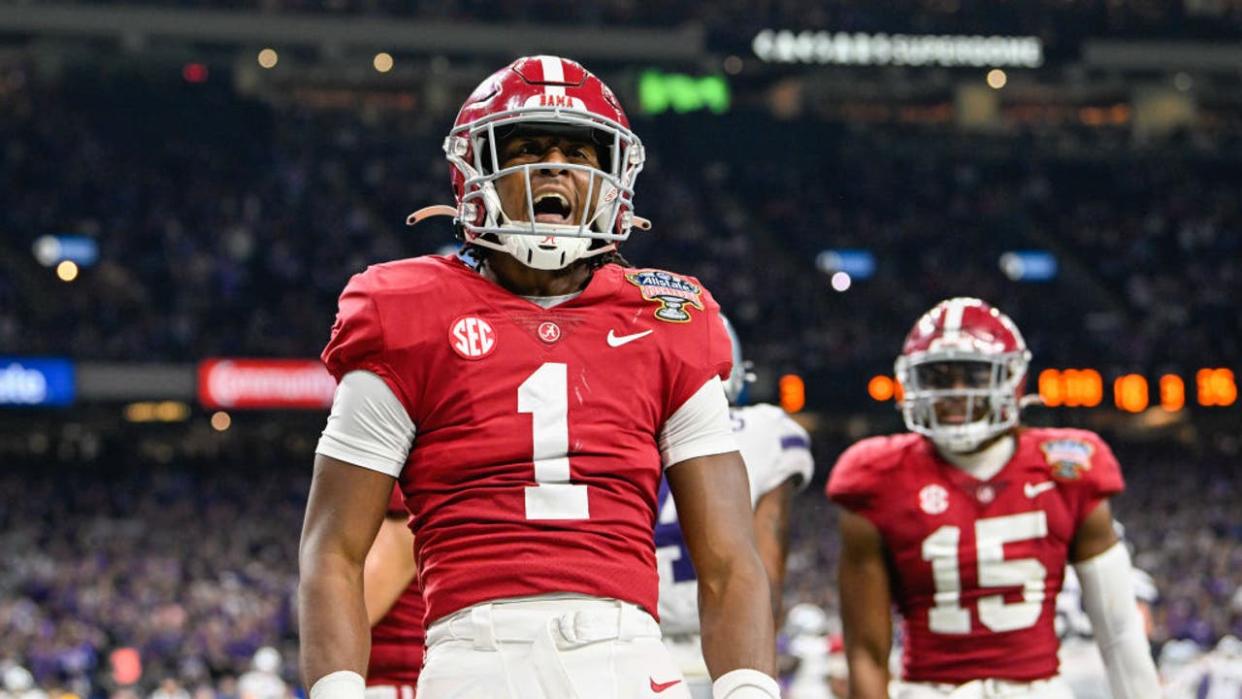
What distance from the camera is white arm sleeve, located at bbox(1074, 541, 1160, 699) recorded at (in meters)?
5.08

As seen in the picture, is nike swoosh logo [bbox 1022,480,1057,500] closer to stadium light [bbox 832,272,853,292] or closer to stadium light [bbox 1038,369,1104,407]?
stadium light [bbox 832,272,853,292]

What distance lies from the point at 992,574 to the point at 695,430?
233 centimetres

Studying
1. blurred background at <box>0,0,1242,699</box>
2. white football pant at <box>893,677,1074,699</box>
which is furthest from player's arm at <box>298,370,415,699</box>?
blurred background at <box>0,0,1242,699</box>

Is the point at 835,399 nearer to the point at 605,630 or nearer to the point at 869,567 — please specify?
the point at 869,567

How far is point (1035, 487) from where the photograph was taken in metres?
5.23

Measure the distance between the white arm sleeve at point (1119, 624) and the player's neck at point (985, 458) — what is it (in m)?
0.38

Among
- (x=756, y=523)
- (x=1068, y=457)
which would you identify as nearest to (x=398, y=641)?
(x=756, y=523)

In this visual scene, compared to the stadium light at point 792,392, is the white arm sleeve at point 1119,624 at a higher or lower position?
lower

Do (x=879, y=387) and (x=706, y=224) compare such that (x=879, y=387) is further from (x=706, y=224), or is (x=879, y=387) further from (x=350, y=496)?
(x=350, y=496)

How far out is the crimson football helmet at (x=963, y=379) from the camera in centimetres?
525

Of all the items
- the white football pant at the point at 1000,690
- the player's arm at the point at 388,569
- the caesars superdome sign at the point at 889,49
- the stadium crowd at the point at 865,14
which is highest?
the stadium crowd at the point at 865,14

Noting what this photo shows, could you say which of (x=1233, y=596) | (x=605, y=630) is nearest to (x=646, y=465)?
(x=605, y=630)

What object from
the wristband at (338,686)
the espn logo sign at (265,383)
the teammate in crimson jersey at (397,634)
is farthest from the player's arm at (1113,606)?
the espn logo sign at (265,383)

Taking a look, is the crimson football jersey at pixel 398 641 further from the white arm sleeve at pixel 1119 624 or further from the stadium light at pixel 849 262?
the stadium light at pixel 849 262
